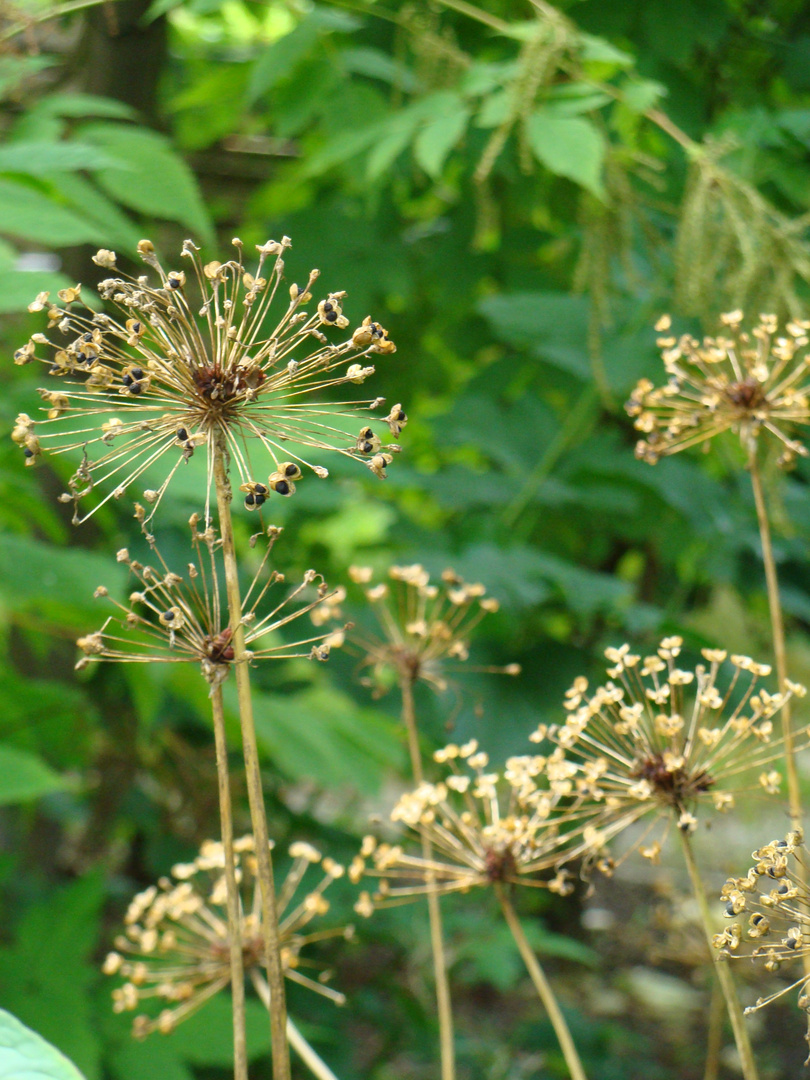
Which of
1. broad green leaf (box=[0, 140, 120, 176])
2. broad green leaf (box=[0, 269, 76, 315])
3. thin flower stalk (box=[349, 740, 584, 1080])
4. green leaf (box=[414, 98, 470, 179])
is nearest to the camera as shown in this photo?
thin flower stalk (box=[349, 740, 584, 1080])

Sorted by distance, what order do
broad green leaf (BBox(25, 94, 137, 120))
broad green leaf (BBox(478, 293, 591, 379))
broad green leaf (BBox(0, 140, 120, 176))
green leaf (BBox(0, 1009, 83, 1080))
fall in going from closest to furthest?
green leaf (BBox(0, 1009, 83, 1080))
broad green leaf (BBox(0, 140, 120, 176))
broad green leaf (BBox(25, 94, 137, 120))
broad green leaf (BBox(478, 293, 591, 379))

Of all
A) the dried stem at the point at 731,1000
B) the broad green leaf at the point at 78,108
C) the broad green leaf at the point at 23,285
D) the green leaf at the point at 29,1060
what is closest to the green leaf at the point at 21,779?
the broad green leaf at the point at 23,285

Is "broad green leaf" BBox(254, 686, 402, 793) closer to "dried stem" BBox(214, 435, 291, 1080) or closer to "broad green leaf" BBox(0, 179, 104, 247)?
"broad green leaf" BBox(0, 179, 104, 247)

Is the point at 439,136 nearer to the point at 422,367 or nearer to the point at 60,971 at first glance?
the point at 422,367

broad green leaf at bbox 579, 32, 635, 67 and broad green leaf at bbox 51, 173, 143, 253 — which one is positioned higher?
broad green leaf at bbox 579, 32, 635, 67

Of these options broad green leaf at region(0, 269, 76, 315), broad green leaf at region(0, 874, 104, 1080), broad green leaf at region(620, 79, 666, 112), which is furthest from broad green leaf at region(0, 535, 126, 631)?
broad green leaf at region(620, 79, 666, 112)

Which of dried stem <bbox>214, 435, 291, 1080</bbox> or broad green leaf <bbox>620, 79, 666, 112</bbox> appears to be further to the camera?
broad green leaf <bbox>620, 79, 666, 112</bbox>

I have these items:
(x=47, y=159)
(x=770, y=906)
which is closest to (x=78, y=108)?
(x=47, y=159)

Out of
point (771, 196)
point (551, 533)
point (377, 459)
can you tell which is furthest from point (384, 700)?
point (377, 459)
